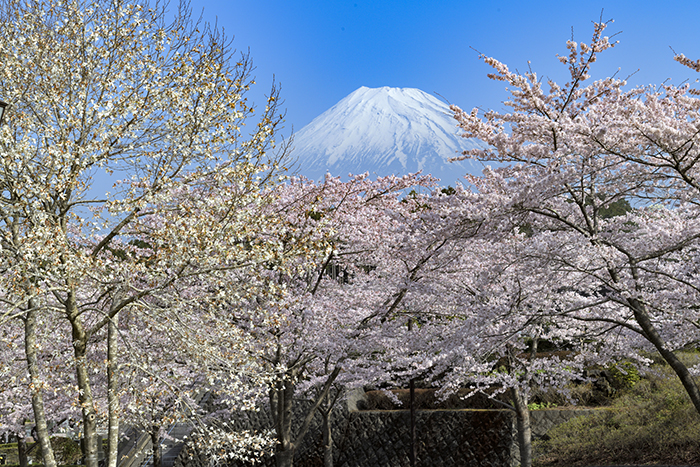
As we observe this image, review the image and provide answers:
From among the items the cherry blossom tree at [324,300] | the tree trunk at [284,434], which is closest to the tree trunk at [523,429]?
the cherry blossom tree at [324,300]

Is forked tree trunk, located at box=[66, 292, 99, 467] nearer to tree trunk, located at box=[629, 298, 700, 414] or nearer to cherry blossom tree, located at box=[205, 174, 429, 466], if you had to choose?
cherry blossom tree, located at box=[205, 174, 429, 466]

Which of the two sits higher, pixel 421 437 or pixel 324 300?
pixel 324 300

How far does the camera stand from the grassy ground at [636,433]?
11.2 meters

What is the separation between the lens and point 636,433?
12.1 m

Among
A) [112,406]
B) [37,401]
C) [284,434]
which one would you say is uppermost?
[37,401]

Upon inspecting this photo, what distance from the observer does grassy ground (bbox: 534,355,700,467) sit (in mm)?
11155

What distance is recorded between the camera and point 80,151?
7.06 m

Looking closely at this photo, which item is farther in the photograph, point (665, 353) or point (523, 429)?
point (523, 429)

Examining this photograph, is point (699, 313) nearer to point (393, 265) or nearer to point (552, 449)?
point (393, 265)

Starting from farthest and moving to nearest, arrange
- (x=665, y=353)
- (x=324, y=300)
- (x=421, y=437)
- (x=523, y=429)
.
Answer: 1. (x=421, y=437)
2. (x=523, y=429)
3. (x=324, y=300)
4. (x=665, y=353)

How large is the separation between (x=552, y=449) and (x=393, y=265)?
21.4 feet

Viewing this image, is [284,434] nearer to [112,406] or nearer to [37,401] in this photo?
[112,406]

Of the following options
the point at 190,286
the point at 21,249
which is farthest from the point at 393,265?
the point at 21,249

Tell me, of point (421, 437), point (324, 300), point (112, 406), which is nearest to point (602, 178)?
point (324, 300)
